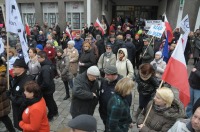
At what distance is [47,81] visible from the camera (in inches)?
158

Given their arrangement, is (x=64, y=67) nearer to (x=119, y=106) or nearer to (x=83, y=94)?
(x=83, y=94)

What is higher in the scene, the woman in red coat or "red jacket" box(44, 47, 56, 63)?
"red jacket" box(44, 47, 56, 63)

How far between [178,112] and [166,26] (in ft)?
14.8

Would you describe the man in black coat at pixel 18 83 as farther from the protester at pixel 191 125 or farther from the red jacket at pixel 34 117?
the protester at pixel 191 125

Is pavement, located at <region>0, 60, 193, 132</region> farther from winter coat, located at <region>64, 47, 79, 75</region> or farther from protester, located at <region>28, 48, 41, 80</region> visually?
protester, located at <region>28, 48, 41, 80</region>

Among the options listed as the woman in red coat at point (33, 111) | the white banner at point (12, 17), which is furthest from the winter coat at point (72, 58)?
the woman in red coat at point (33, 111)

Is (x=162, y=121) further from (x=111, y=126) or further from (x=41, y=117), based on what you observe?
→ (x=41, y=117)

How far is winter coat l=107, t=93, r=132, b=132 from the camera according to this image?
2760 mm

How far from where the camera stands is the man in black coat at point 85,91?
3271 mm

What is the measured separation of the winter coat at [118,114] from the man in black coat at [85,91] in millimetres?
603

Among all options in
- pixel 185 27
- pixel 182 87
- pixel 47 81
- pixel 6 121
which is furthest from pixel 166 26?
pixel 6 121

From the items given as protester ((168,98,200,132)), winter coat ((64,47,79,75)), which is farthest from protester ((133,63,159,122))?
winter coat ((64,47,79,75))

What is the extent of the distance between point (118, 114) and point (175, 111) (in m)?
0.83

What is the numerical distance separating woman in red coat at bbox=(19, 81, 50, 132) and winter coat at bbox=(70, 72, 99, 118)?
714 mm
